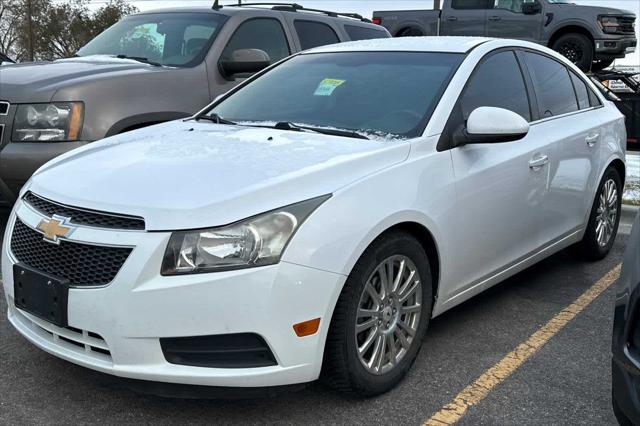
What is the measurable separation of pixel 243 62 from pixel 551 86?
249 centimetres

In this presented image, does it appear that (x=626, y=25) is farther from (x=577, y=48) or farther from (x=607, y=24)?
(x=577, y=48)

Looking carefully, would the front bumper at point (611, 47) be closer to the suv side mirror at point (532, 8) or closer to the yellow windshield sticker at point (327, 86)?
the suv side mirror at point (532, 8)

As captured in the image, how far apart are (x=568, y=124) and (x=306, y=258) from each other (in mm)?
2691

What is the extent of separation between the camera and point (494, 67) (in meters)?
4.11

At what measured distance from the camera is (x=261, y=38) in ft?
21.2

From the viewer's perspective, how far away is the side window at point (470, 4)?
602 inches


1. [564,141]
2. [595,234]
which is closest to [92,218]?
[564,141]

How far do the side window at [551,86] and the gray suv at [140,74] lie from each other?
229cm

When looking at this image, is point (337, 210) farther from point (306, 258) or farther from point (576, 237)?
point (576, 237)

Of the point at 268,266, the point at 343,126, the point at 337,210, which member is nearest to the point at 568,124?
the point at 343,126

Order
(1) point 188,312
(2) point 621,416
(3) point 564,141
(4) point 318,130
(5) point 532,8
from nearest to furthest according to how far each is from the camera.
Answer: (2) point 621,416 → (1) point 188,312 → (4) point 318,130 → (3) point 564,141 → (5) point 532,8

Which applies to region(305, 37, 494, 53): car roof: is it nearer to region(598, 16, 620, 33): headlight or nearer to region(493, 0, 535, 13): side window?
region(598, 16, 620, 33): headlight

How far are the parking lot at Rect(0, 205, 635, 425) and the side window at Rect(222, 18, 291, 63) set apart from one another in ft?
10.6

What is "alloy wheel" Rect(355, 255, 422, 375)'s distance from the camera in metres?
2.98
